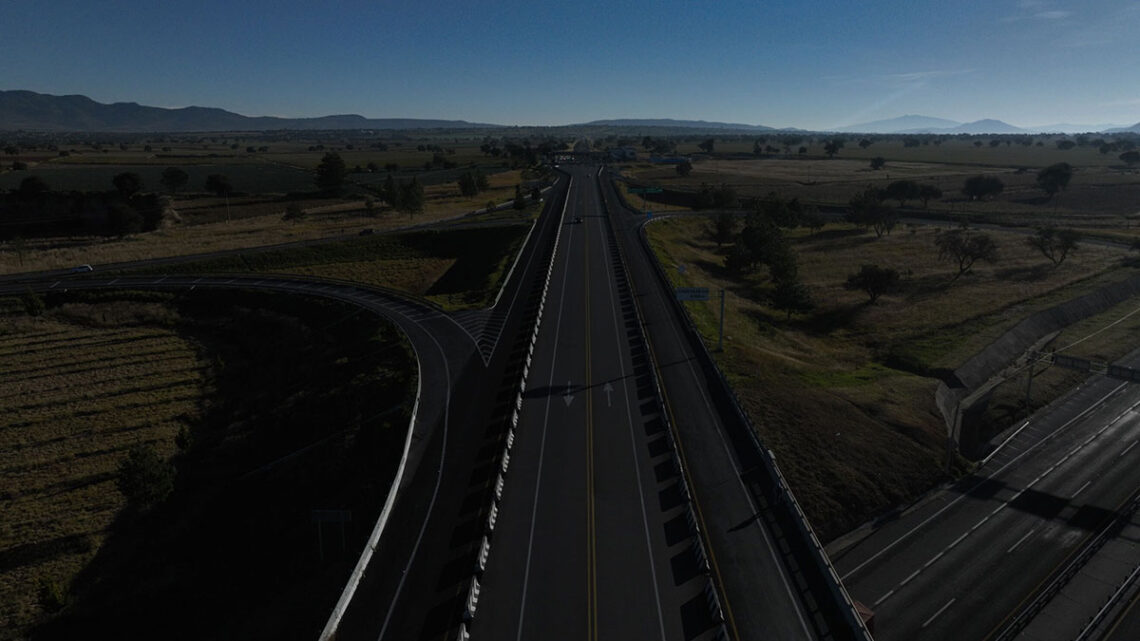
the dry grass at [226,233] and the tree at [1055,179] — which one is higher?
the tree at [1055,179]

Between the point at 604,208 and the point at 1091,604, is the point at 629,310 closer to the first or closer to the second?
the point at 1091,604

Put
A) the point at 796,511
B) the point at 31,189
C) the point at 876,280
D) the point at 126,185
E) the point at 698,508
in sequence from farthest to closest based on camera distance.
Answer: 1. the point at 126,185
2. the point at 31,189
3. the point at 876,280
4. the point at 698,508
5. the point at 796,511

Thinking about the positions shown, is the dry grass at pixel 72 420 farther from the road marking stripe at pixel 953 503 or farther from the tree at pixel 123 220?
the tree at pixel 123 220

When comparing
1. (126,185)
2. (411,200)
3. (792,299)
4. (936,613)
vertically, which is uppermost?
(126,185)

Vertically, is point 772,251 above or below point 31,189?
below

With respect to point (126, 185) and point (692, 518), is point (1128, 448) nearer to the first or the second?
point (692, 518)

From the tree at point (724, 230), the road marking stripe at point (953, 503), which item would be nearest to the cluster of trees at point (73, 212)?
the tree at point (724, 230)

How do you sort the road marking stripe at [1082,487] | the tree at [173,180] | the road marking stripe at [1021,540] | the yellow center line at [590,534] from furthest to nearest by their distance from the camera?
the tree at [173,180], the road marking stripe at [1082,487], the road marking stripe at [1021,540], the yellow center line at [590,534]

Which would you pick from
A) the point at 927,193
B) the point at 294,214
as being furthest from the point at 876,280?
the point at 294,214

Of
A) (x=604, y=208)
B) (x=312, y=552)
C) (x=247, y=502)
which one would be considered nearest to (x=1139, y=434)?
(x=312, y=552)
